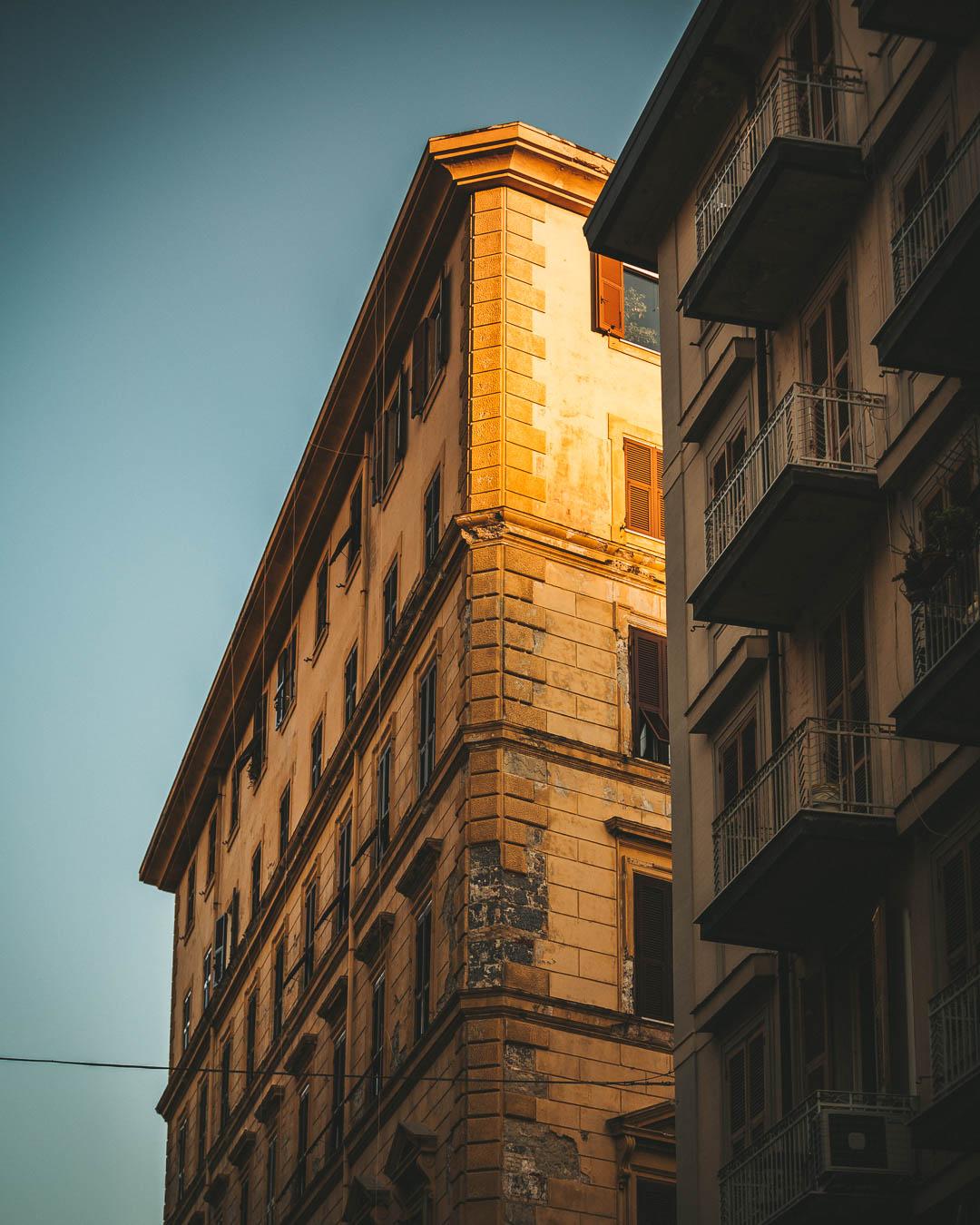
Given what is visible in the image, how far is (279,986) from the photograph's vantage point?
4100cm

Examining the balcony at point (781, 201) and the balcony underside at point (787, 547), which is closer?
the balcony underside at point (787, 547)

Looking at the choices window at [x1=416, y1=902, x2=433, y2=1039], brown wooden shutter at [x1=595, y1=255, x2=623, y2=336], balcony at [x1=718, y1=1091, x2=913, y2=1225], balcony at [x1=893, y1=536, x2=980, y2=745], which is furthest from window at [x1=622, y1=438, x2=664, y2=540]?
balcony at [x1=718, y1=1091, x2=913, y2=1225]

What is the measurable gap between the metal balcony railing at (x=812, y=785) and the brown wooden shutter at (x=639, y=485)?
43.3ft

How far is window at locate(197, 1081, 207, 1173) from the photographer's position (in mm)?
45781

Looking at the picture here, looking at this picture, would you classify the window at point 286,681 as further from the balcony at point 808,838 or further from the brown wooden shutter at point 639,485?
the balcony at point 808,838

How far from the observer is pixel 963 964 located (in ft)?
55.8

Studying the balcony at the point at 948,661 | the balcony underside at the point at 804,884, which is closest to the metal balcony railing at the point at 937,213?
the balcony at the point at 948,661

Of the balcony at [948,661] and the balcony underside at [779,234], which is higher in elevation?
the balcony underside at [779,234]

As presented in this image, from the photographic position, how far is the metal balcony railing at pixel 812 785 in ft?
61.5

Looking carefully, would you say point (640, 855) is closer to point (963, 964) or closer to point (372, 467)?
point (372, 467)

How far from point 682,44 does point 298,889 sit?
20.8m

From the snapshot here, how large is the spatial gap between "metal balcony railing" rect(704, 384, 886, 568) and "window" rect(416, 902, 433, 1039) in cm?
1108

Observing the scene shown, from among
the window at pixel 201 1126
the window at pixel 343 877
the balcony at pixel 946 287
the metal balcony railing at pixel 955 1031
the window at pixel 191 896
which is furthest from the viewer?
the window at pixel 191 896

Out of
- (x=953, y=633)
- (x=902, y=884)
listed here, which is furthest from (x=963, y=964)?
(x=953, y=633)
